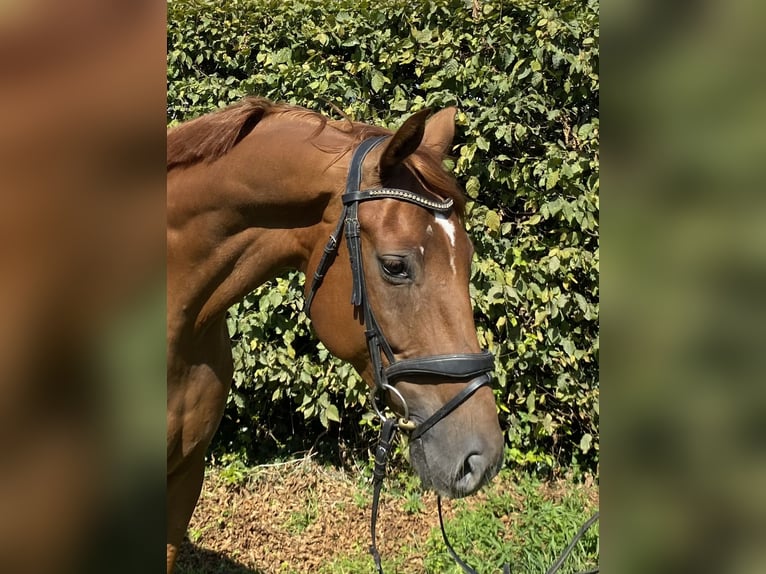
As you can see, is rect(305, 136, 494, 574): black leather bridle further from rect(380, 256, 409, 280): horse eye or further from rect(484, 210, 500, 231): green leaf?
rect(484, 210, 500, 231): green leaf

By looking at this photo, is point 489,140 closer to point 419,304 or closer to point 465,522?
point 465,522

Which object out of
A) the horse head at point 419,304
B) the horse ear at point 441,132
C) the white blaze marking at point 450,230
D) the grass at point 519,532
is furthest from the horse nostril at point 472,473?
the grass at point 519,532

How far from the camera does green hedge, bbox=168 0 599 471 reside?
149 inches

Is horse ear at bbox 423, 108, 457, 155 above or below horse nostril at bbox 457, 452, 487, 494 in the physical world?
above

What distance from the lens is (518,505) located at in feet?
12.9

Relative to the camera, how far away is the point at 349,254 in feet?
5.90

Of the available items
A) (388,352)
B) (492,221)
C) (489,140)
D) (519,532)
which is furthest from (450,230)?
(519,532)

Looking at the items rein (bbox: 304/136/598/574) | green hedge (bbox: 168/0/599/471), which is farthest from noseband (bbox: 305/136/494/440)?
green hedge (bbox: 168/0/599/471)

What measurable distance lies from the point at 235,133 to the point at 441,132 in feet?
2.42
